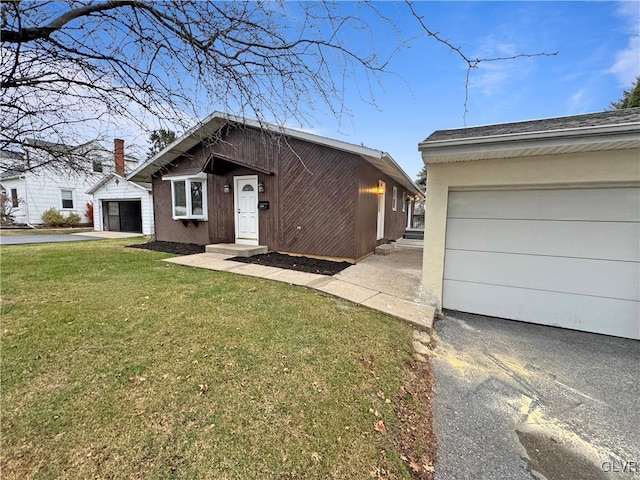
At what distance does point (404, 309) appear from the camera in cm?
436

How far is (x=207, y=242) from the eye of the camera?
9734mm

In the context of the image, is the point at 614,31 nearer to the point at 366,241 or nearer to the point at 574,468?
the point at 574,468

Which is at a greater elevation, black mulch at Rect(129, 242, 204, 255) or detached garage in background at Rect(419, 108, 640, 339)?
detached garage in background at Rect(419, 108, 640, 339)

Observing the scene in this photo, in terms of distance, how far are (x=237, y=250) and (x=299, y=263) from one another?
1.92 m

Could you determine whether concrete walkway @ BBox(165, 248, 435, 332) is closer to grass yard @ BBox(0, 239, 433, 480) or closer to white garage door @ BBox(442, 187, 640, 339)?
grass yard @ BBox(0, 239, 433, 480)

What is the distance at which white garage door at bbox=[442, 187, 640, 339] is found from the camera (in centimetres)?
387

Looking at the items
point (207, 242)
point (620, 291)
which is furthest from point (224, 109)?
point (207, 242)

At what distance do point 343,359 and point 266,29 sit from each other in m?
2.89

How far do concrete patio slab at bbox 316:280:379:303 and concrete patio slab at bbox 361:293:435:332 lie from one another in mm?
136

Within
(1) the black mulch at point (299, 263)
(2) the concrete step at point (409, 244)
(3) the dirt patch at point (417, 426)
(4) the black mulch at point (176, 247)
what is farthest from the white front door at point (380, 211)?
(3) the dirt patch at point (417, 426)

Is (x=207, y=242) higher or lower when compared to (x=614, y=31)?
lower

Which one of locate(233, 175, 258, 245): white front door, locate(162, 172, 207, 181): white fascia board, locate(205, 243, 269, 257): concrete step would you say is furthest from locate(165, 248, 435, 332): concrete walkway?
locate(162, 172, 207, 181): white fascia board

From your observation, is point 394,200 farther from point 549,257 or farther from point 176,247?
point 176,247

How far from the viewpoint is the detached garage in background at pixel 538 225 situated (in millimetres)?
3578
